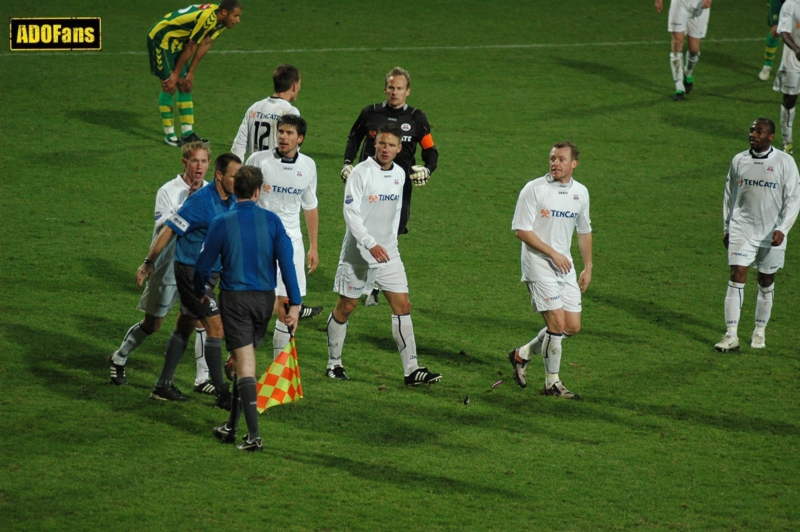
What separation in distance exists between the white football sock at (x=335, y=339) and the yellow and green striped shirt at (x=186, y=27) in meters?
7.02

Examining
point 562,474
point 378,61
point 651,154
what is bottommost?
point 562,474

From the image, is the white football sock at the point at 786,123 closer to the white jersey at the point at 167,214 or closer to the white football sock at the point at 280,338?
the white football sock at the point at 280,338

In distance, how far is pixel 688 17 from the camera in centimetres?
1717

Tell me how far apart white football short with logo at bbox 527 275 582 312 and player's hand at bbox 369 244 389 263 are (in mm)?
1207

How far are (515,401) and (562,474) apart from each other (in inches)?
54.1

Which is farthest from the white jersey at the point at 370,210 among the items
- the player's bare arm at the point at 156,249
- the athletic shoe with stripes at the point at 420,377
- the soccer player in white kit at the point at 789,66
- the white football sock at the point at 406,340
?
the soccer player in white kit at the point at 789,66

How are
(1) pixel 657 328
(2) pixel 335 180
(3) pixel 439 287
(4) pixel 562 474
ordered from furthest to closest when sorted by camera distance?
1. (2) pixel 335 180
2. (3) pixel 439 287
3. (1) pixel 657 328
4. (4) pixel 562 474

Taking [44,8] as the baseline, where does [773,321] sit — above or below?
below

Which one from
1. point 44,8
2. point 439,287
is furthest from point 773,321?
point 44,8

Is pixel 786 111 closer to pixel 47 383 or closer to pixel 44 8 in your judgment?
pixel 47 383

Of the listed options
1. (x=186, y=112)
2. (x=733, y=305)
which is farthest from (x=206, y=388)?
(x=186, y=112)

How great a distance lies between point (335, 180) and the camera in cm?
1386

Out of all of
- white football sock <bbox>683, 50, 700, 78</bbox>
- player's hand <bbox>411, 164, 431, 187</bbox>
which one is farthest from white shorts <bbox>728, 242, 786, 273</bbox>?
white football sock <bbox>683, 50, 700, 78</bbox>

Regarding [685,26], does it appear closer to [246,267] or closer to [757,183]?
[757,183]
